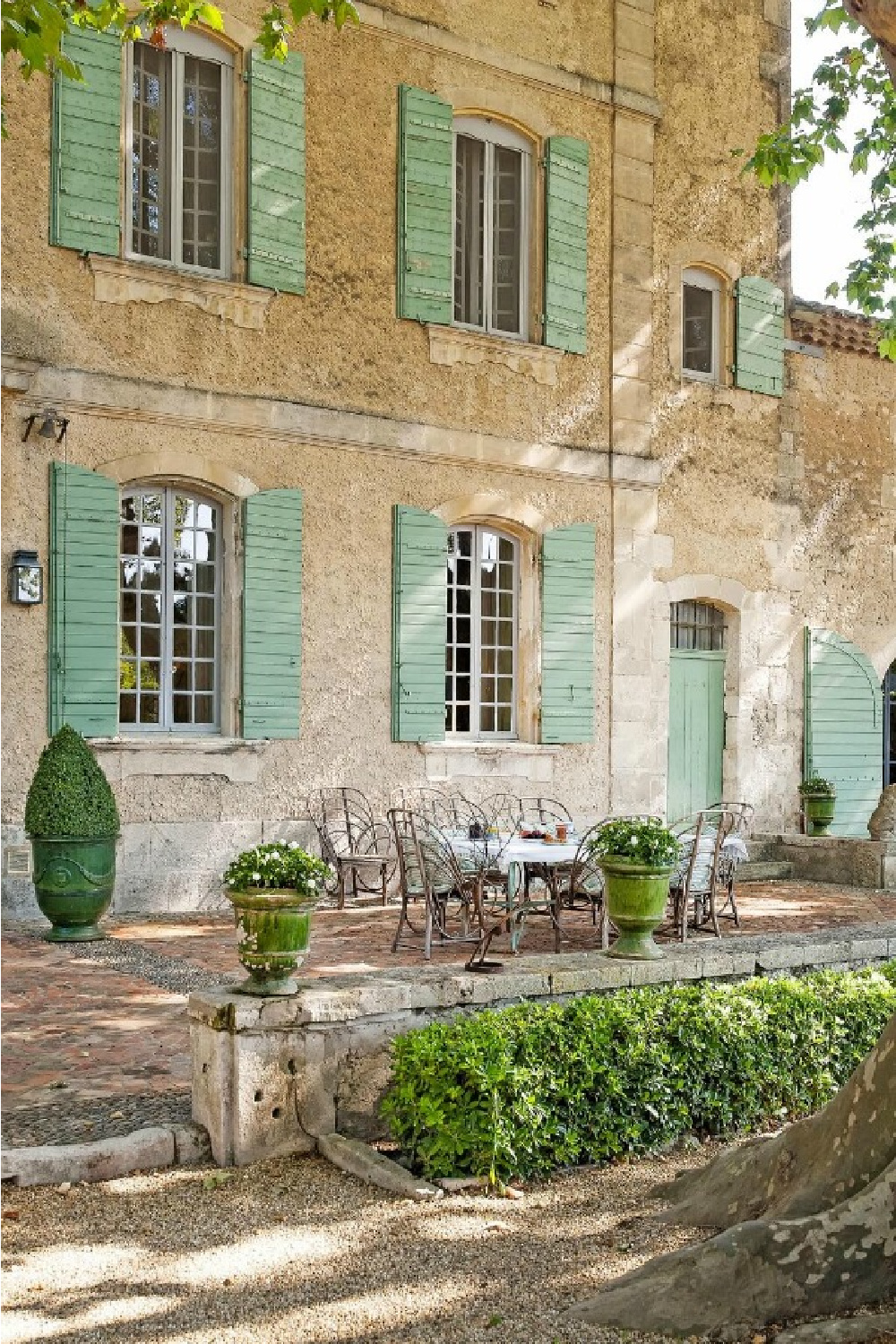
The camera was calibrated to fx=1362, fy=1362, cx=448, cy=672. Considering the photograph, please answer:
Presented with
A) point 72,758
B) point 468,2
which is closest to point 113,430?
point 72,758

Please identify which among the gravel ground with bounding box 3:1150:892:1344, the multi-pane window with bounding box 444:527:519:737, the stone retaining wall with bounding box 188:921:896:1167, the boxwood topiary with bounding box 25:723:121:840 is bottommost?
the gravel ground with bounding box 3:1150:892:1344

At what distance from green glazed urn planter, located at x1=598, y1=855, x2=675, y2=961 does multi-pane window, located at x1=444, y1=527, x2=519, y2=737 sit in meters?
5.36

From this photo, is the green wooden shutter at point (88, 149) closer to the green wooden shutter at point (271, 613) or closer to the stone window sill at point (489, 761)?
the green wooden shutter at point (271, 613)

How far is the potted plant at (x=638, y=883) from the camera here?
5598mm

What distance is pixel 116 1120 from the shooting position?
4.72 meters

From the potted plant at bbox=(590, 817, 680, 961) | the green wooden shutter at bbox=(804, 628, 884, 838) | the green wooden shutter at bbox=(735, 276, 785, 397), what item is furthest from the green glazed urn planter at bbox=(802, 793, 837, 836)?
the potted plant at bbox=(590, 817, 680, 961)

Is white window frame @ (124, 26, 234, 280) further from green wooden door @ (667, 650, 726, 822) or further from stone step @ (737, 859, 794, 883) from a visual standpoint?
stone step @ (737, 859, 794, 883)

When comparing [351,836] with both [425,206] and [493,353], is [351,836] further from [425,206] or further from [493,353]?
[425,206]

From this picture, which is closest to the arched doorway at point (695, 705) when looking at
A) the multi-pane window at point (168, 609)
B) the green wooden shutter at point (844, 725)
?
the green wooden shutter at point (844, 725)

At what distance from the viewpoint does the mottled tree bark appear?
10.9ft

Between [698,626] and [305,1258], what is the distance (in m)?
9.61

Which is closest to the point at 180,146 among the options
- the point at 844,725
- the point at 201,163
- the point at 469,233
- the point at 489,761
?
the point at 201,163

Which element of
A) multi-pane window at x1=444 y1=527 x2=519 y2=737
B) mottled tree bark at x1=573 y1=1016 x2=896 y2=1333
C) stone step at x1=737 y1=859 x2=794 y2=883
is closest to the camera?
mottled tree bark at x1=573 y1=1016 x2=896 y2=1333

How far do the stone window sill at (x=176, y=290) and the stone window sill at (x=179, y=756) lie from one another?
9.77 ft
